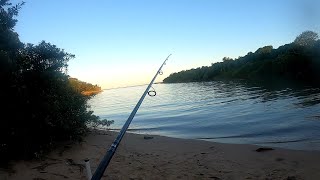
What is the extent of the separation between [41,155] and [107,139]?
172 inches

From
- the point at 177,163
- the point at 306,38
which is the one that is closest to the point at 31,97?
the point at 177,163

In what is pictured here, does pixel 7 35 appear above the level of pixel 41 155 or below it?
above

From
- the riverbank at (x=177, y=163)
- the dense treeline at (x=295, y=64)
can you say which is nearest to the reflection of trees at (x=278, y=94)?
the dense treeline at (x=295, y=64)

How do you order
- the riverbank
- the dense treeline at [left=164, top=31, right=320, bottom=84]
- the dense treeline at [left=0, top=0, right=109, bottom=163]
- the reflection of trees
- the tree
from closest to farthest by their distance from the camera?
the riverbank, the dense treeline at [left=0, top=0, right=109, bottom=163], the reflection of trees, the dense treeline at [left=164, top=31, right=320, bottom=84], the tree

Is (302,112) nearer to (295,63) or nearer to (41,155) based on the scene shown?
(41,155)

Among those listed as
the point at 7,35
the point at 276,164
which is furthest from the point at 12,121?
the point at 276,164

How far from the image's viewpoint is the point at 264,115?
21469 millimetres

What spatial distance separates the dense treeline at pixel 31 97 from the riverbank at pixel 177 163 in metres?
0.59

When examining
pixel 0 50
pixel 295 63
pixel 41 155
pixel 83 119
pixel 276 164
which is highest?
pixel 295 63

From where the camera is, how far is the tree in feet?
276

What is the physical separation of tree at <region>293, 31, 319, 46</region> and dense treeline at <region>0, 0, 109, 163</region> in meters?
83.9

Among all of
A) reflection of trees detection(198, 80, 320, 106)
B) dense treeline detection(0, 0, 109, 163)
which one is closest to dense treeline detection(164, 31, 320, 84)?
reflection of trees detection(198, 80, 320, 106)

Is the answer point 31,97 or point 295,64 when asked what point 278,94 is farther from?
point 295,64

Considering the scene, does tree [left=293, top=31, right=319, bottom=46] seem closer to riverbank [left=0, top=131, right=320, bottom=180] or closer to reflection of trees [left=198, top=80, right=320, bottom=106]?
reflection of trees [left=198, top=80, right=320, bottom=106]
